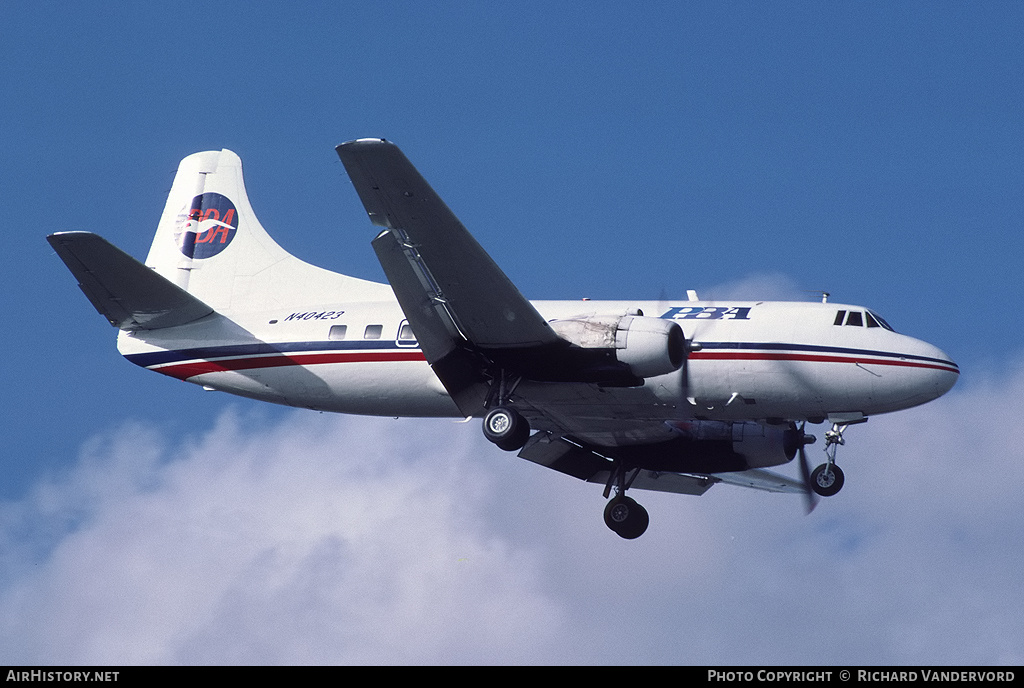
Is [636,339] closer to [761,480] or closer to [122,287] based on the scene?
[761,480]

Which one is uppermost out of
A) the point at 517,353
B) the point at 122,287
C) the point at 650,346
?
the point at 122,287

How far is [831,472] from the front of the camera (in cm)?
2591

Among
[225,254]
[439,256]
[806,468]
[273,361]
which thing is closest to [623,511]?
[806,468]

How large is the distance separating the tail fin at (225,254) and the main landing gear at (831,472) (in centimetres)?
1005

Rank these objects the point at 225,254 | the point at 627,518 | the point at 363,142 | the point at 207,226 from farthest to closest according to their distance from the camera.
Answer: the point at 207,226, the point at 225,254, the point at 627,518, the point at 363,142

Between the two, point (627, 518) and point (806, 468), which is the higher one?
point (806, 468)

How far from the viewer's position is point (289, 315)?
28703 mm

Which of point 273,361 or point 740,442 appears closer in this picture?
point 273,361

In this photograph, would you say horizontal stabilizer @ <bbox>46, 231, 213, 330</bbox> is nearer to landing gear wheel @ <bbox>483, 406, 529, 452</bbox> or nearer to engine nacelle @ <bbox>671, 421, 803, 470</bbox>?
landing gear wheel @ <bbox>483, 406, 529, 452</bbox>

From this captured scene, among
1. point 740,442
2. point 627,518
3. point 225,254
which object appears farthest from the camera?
point 225,254

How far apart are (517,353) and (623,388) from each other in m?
2.17

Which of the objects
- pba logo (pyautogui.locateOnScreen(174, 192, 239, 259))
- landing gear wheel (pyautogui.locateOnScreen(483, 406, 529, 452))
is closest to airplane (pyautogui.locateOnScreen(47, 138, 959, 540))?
landing gear wheel (pyautogui.locateOnScreen(483, 406, 529, 452))

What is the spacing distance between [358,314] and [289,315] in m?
1.83
